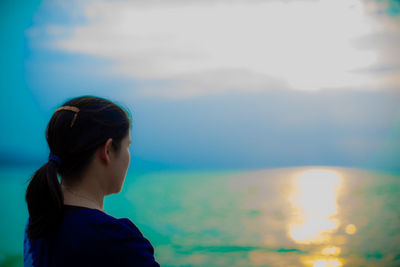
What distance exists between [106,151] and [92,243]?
7.0 inches

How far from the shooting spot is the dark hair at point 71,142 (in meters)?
0.66

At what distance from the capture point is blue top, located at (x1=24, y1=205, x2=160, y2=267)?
1.96 ft

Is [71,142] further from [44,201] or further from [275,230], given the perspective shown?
[275,230]

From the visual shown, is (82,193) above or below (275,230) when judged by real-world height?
below

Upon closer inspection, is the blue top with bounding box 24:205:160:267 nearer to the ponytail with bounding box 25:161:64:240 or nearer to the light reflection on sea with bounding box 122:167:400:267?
the ponytail with bounding box 25:161:64:240

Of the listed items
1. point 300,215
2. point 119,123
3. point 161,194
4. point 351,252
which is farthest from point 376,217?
point 119,123

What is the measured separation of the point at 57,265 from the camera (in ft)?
2.01

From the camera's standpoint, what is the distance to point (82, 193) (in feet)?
2.26

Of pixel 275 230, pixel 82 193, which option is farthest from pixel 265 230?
pixel 82 193

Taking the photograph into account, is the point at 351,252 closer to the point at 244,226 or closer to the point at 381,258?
the point at 381,258

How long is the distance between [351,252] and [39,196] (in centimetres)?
430

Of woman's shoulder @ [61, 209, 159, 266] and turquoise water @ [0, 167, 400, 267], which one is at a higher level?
turquoise water @ [0, 167, 400, 267]

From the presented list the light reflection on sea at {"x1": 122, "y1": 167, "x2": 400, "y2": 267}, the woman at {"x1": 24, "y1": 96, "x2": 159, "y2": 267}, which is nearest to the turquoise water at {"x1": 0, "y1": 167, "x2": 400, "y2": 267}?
the light reflection on sea at {"x1": 122, "y1": 167, "x2": 400, "y2": 267}

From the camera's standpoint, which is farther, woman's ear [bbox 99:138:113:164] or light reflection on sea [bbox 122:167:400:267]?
light reflection on sea [bbox 122:167:400:267]
